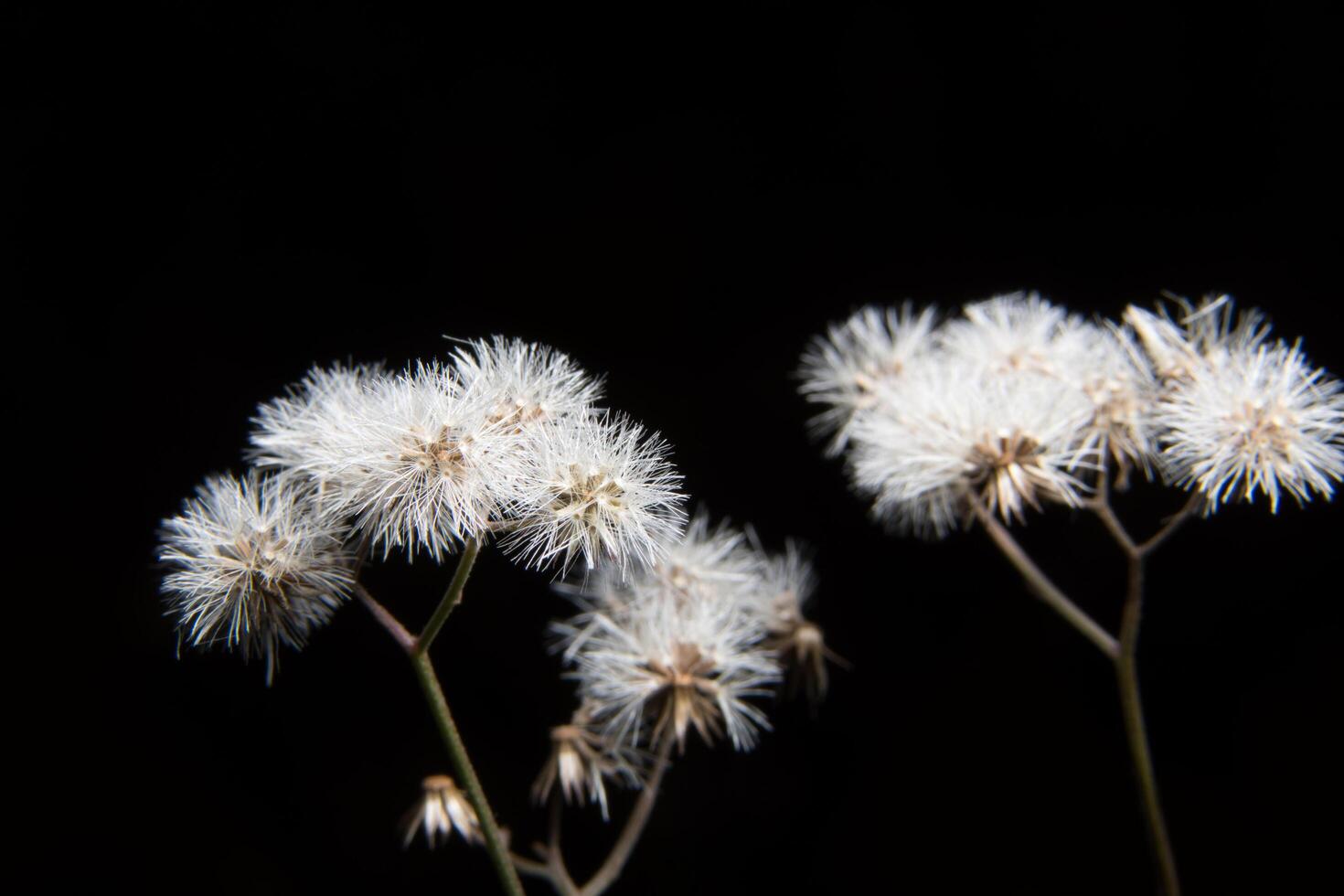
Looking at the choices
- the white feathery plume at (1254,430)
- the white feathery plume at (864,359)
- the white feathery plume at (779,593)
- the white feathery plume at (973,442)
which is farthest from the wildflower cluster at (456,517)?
the white feathery plume at (1254,430)

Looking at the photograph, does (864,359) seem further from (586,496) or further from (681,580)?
(586,496)

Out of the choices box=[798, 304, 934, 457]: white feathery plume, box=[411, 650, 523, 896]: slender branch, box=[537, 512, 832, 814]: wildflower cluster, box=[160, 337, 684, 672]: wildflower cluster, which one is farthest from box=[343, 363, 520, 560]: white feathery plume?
box=[798, 304, 934, 457]: white feathery plume

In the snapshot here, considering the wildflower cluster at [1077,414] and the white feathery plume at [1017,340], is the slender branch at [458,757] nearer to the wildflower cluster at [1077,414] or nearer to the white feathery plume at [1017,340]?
the wildflower cluster at [1077,414]

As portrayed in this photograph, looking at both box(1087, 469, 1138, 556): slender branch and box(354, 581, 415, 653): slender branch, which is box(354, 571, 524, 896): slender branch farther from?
box(1087, 469, 1138, 556): slender branch

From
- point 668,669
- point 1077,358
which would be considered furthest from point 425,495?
point 1077,358

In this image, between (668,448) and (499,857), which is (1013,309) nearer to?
(668,448)

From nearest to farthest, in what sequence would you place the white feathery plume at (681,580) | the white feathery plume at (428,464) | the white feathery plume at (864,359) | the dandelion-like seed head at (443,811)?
the white feathery plume at (428,464) < the dandelion-like seed head at (443,811) < the white feathery plume at (681,580) < the white feathery plume at (864,359)

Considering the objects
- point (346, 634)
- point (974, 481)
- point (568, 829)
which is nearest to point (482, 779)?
point (568, 829)
